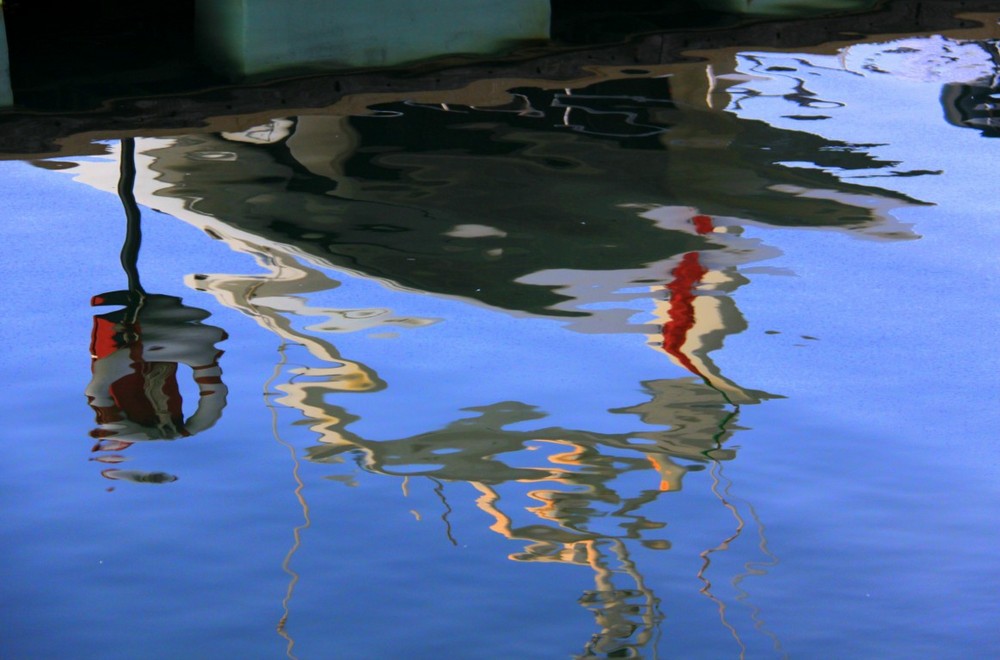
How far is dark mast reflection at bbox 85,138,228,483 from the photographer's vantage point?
4133 mm

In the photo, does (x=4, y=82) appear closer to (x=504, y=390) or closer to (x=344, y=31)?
(x=344, y=31)

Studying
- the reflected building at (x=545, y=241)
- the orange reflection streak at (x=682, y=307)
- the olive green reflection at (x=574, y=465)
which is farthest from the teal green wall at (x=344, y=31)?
the olive green reflection at (x=574, y=465)

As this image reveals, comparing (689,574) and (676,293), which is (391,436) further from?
(676,293)

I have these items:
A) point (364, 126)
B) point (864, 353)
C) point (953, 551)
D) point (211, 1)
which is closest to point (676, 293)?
point (864, 353)

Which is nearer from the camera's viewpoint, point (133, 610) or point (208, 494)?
point (133, 610)

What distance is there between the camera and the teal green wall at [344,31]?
24.1 feet

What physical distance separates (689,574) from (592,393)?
1028mm

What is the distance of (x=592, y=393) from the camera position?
439 cm

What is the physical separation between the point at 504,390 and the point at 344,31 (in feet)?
12.4

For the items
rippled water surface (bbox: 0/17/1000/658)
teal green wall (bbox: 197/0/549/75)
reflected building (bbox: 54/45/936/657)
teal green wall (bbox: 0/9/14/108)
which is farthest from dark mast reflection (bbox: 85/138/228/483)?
teal green wall (bbox: 197/0/549/75)

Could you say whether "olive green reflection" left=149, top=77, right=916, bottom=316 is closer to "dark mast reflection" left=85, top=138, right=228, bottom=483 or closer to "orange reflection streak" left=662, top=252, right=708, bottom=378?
"orange reflection streak" left=662, top=252, right=708, bottom=378

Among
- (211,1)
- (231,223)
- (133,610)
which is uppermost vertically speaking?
(211,1)

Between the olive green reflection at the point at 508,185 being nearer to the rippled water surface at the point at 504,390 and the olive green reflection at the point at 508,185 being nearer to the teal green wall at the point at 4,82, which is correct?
the rippled water surface at the point at 504,390

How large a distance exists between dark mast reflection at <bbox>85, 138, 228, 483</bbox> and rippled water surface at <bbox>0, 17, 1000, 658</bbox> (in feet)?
0.05
